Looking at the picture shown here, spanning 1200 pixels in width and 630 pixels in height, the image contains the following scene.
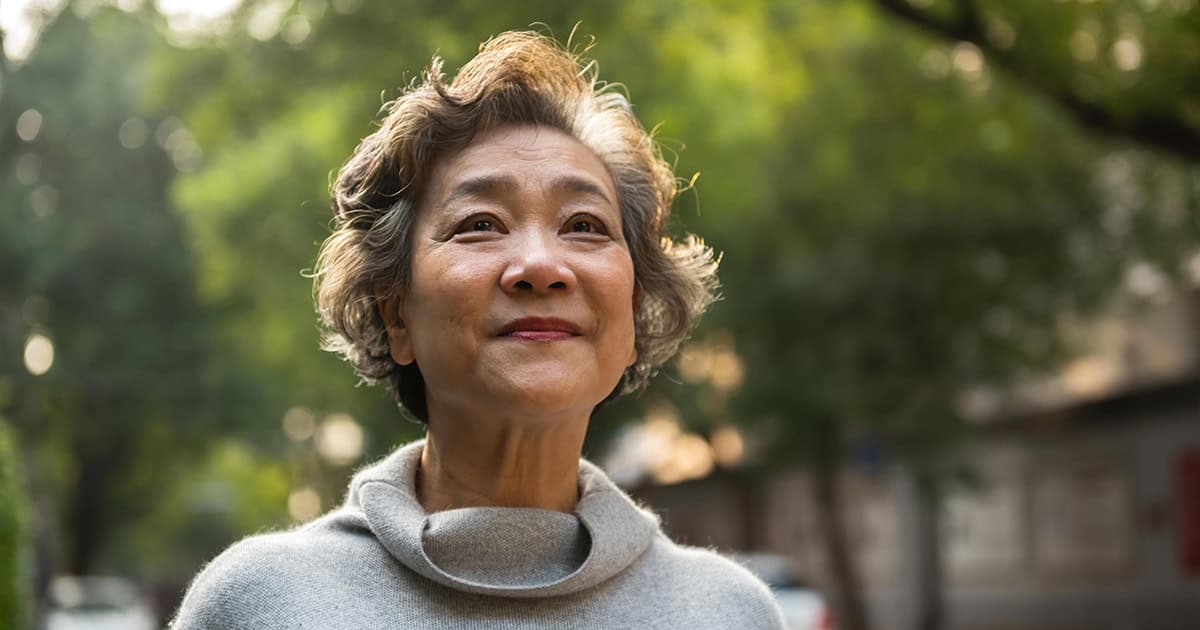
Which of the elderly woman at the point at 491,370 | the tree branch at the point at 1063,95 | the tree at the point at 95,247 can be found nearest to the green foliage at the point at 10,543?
the elderly woman at the point at 491,370

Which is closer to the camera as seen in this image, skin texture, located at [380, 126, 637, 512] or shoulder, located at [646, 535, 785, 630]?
skin texture, located at [380, 126, 637, 512]

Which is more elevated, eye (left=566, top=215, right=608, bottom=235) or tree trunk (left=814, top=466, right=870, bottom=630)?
eye (left=566, top=215, right=608, bottom=235)

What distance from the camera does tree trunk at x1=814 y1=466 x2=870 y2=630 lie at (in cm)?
2453

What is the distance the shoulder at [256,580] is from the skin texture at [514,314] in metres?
0.21

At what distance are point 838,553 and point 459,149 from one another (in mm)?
23363

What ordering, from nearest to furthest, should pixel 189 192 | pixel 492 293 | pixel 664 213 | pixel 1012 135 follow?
pixel 492 293 → pixel 664 213 → pixel 1012 135 → pixel 189 192

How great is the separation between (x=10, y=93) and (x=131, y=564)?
1901 inches

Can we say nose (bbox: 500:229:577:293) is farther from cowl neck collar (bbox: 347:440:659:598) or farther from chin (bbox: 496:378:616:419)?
cowl neck collar (bbox: 347:440:659:598)

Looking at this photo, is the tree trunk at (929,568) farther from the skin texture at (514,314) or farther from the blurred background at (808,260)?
the skin texture at (514,314)

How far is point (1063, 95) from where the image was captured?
12844 mm

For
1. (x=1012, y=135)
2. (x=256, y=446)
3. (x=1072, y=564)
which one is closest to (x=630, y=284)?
(x=1012, y=135)

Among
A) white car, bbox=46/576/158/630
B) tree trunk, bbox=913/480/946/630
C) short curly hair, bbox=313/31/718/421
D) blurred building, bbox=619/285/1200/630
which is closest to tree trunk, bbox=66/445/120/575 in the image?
blurred building, bbox=619/285/1200/630

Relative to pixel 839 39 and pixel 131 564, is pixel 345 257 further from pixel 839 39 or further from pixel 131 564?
pixel 131 564

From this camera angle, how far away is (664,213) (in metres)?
2.87
